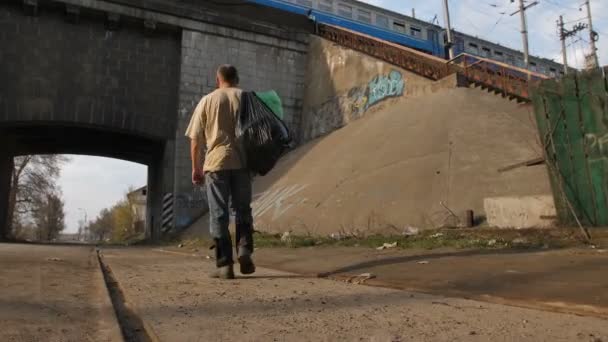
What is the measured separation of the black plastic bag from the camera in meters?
3.60

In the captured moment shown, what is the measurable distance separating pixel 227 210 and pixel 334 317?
1.77m

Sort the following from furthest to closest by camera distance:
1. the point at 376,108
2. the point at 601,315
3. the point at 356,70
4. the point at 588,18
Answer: the point at 588,18 → the point at 356,70 → the point at 376,108 → the point at 601,315

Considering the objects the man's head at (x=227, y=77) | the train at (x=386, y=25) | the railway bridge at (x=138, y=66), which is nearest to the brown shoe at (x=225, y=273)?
the man's head at (x=227, y=77)

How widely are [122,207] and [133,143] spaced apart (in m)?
56.5

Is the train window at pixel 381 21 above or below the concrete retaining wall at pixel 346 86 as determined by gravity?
above

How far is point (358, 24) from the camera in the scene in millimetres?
25344

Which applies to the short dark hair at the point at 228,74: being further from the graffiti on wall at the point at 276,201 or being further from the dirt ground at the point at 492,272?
the graffiti on wall at the point at 276,201

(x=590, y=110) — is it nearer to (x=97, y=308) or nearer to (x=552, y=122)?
(x=552, y=122)

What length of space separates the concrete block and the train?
1647 cm

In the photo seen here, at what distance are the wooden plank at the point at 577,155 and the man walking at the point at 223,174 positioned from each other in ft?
16.0

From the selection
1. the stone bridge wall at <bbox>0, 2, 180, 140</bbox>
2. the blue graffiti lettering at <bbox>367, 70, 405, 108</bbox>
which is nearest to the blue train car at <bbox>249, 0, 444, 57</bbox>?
the stone bridge wall at <bbox>0, 2, 180, 140</bbox>

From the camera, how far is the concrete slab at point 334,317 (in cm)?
171

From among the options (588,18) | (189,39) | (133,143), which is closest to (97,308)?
(189,39)

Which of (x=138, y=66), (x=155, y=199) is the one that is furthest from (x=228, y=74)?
(x=155, y=199)
